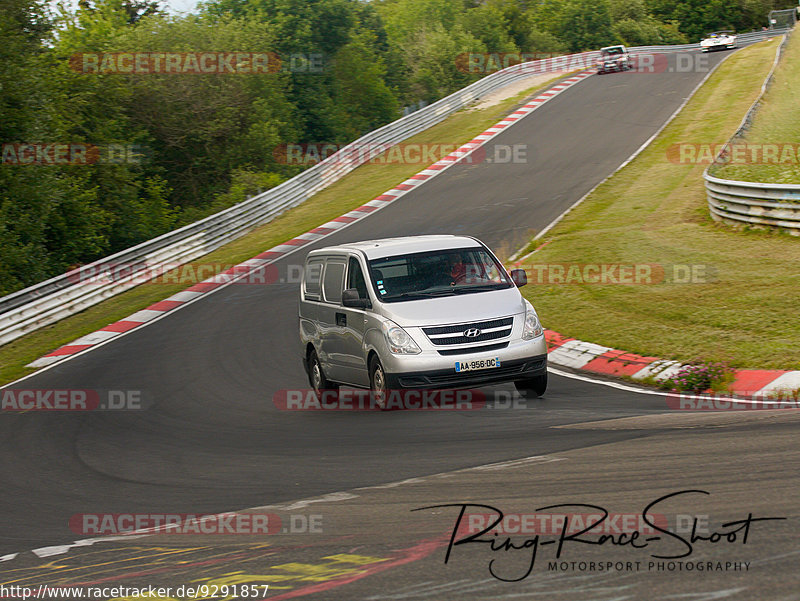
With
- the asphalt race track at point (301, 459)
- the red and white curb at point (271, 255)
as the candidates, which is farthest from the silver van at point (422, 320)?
the red and white curb at point (271, 255)

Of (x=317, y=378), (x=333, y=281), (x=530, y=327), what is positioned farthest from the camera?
(x=317, y=378)

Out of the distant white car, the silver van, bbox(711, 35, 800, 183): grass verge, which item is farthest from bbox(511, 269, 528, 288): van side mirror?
the distant white car

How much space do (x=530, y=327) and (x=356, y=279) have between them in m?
2.31

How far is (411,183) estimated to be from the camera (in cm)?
3306

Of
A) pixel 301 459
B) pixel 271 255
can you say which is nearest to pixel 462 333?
pixel 301 459

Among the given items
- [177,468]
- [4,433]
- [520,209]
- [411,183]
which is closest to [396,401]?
[177,468]

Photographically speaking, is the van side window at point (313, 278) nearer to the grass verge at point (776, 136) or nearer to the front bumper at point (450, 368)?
the front bumper at point (450, 368)

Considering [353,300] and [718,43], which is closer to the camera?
[353,300]

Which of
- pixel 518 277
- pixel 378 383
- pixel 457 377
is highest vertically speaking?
pixel 518 277

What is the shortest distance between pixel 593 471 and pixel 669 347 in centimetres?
565

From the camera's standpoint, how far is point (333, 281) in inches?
475

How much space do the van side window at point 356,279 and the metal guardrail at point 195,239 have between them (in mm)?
11748

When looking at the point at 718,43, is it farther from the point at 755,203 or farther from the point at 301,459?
the point at 301,459

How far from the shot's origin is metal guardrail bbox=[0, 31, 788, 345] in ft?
70.2
